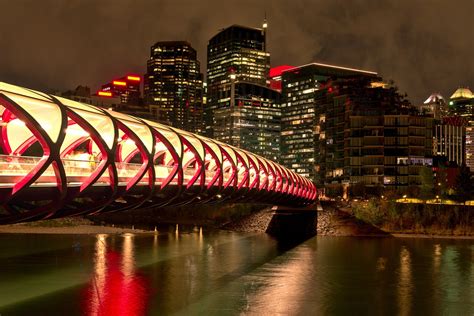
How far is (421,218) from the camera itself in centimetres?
7262

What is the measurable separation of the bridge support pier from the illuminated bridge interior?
119 ft

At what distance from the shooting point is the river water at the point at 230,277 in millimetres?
28484

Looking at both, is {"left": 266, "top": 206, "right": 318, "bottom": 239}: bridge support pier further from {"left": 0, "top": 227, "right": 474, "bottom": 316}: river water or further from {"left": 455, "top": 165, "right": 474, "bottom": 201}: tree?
{"left": 455, "top": 165, "right": 474, "bottom": 201}: tree

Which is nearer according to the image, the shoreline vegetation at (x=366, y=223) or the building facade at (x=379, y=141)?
the shoreline vegetation at (x=366, y=223)

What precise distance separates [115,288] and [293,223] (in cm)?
4240

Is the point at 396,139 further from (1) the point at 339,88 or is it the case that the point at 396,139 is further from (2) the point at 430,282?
(2) the point at 430,282

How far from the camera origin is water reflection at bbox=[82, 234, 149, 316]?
26.9 metres

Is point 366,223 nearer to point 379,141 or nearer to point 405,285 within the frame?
point 405,285

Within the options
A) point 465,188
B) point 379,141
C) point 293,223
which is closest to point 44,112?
point 293,223

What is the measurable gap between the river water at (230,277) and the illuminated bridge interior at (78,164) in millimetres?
5098

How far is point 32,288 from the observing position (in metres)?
31.2

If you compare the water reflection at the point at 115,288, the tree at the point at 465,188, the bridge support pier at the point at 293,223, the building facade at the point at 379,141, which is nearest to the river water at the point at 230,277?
the water reflection at the point at 115,288

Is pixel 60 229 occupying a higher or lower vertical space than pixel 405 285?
higher

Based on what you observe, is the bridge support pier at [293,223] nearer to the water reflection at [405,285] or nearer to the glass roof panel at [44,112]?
the water reflection at [405,285]
